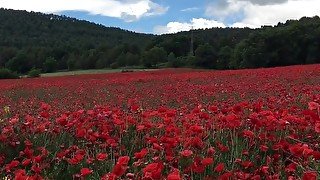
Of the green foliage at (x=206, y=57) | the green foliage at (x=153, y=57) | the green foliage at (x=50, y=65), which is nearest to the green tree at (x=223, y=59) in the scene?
the green foliage at (x=206, y=57)

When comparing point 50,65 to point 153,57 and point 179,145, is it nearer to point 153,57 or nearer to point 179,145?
point 153,57

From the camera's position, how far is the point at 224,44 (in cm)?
7475

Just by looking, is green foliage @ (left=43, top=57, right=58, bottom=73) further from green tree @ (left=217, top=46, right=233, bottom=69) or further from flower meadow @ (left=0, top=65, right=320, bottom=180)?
flower meadow @ (left=0, top=65, right=320, bottom=180)

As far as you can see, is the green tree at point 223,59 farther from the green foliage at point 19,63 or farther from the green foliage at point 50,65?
the green foliage at point 19,63

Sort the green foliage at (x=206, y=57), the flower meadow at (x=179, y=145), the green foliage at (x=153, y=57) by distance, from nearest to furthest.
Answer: the flower meadow at (x=179, y=145) < the green foliage at (x=206, y=57) < the green foliage at (x=153, y=57)

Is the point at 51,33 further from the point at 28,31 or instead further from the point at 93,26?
the point at 93,26

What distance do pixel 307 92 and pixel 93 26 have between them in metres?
110

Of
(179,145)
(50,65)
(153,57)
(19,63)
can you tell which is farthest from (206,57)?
(179,145)

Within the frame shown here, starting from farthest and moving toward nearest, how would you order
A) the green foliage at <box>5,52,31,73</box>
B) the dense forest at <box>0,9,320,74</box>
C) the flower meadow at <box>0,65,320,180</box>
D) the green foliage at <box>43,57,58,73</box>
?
the green foliage at <box>5,52,31,73</box> < the green foliage at <box>43,57,58,73</box> < the dense forest at <box>0,9,320,74</box> < the flower meadow at <box>0,65,320,180</box>

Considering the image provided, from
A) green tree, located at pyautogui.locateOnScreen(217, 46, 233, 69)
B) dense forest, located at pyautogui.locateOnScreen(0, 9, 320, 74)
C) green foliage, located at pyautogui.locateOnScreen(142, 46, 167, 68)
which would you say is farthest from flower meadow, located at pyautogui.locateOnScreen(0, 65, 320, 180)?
green foliage, located at pyautogui.locateOnScreen(142, 46, 167, 68)

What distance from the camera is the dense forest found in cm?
5328

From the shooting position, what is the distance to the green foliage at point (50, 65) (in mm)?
78000

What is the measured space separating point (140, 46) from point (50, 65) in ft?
64.2

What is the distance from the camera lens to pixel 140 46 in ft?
300
